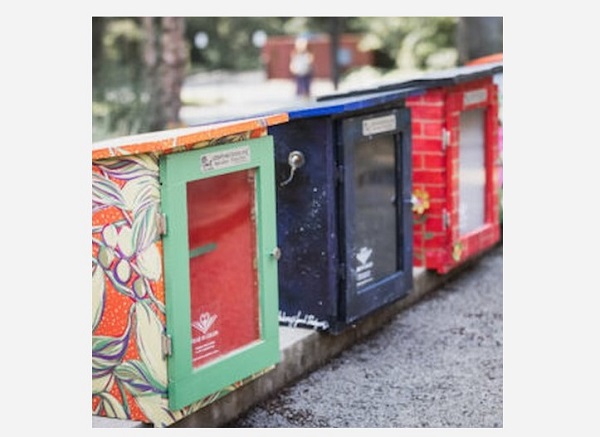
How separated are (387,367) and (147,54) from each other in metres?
9.96

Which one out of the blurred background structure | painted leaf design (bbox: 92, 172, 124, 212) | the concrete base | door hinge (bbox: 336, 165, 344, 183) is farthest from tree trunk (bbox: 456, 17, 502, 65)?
painted leaf design (bbox: 92, 172, 124, 212)

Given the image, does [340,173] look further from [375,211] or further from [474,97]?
[474,97]

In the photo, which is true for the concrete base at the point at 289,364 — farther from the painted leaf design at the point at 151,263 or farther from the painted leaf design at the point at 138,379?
the painted leaf design at the point at 151,263

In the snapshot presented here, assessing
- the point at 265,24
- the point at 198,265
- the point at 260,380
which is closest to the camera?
the point at 198,265

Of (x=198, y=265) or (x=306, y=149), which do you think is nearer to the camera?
(x=198, y=265)

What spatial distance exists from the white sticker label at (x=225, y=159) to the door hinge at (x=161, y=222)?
0.89 ft

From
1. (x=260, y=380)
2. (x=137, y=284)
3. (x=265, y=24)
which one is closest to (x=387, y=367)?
(x=260, y=380)

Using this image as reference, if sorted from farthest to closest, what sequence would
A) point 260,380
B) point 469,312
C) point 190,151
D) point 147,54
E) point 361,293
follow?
point 147,54 < point 469,312 < point 361,293 < point 260,380 < point 190,151

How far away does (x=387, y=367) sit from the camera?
570 cm

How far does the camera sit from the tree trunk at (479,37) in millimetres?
10578

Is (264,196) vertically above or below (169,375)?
above

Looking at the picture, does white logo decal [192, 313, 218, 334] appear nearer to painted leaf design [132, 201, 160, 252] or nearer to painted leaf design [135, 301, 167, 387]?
painted leaf design [135, 301, 167, 387]
